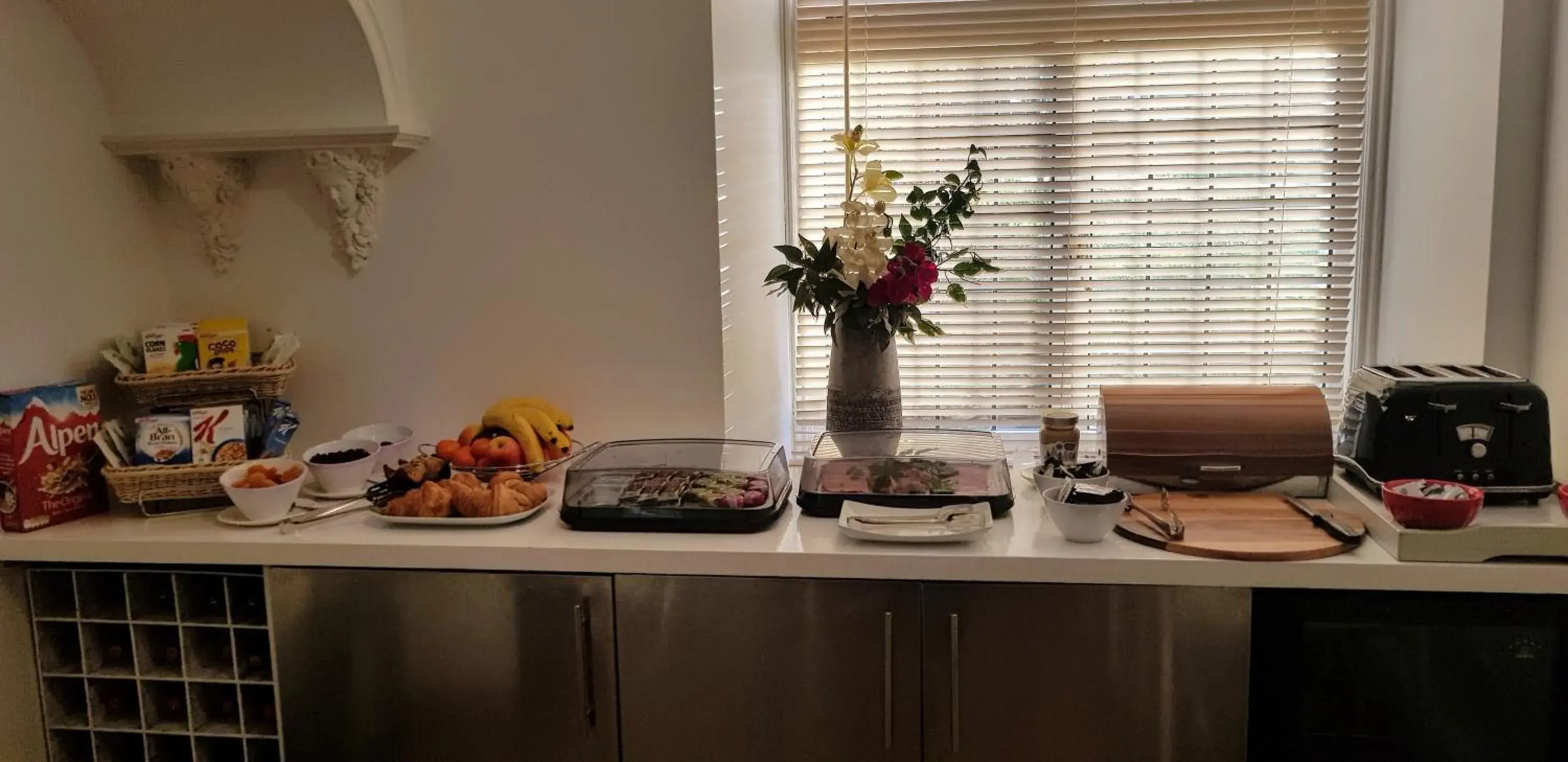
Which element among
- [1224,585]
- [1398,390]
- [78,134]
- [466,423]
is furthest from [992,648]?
[78,134]

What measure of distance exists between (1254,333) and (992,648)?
116cm

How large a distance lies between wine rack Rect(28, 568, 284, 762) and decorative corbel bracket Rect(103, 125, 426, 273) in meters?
0.65

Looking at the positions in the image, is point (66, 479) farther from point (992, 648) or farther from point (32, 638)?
point (992, 648)

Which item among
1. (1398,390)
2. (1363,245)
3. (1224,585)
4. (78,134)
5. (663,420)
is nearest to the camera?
(1224,585)

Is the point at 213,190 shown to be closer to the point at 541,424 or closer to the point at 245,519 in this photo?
the point at 245,519

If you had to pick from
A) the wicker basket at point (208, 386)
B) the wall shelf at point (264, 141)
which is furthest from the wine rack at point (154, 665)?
the wall shelf at point (264, 141)

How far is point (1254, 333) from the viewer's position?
2352 millimetres

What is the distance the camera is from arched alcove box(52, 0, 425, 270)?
6.21 feet

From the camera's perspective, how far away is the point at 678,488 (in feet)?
5.81

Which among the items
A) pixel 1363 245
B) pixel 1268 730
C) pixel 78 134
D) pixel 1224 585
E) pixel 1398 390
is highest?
pixel 78 134

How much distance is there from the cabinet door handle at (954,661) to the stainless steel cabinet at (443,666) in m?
0.51

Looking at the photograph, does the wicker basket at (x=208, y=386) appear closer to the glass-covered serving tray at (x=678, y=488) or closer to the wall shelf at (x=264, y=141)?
the wall shelf at (x=264, y=141)

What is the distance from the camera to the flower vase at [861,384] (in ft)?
6.77

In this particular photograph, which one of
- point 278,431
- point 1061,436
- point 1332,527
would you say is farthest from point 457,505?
point 1332,527
